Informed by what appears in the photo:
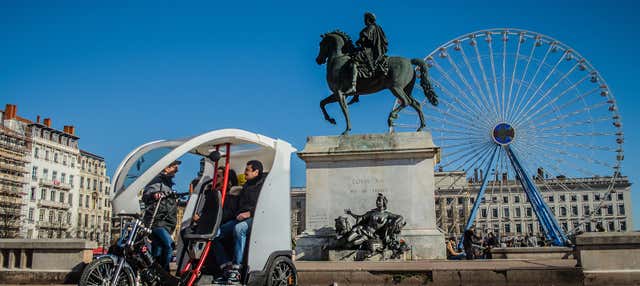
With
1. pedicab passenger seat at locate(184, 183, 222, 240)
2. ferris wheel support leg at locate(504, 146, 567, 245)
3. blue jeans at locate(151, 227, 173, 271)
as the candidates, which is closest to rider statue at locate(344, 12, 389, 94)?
blue jeans at locate(151, 227, 173, 271)

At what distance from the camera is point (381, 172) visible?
1381 centimetres

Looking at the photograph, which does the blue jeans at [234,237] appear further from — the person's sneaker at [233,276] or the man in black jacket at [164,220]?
the man in black jacket at [164,220]

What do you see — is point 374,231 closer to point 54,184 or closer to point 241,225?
point 241,225

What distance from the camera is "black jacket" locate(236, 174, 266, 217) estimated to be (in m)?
6.79

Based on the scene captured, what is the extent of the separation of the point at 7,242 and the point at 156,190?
4445mm

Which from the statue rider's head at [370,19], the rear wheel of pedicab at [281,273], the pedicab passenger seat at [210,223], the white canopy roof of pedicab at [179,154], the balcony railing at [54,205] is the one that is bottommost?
the rear wheel of pedicab at [281,273]

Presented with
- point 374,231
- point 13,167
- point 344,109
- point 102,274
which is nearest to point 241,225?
point 102,274

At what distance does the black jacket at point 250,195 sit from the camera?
6789 mm

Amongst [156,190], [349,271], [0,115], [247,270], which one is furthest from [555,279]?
[0,115]

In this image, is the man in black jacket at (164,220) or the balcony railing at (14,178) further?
the balcony railing at (14,178)

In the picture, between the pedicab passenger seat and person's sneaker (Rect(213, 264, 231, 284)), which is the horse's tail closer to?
the pedicab passenger seat

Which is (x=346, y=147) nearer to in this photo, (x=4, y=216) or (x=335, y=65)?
A: (x=335, y=65)

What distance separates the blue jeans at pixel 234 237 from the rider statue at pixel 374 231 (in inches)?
224

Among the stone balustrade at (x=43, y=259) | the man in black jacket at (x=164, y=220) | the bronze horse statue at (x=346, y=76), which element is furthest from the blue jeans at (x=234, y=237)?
the bronze horse statue at (x=346, y=76)
